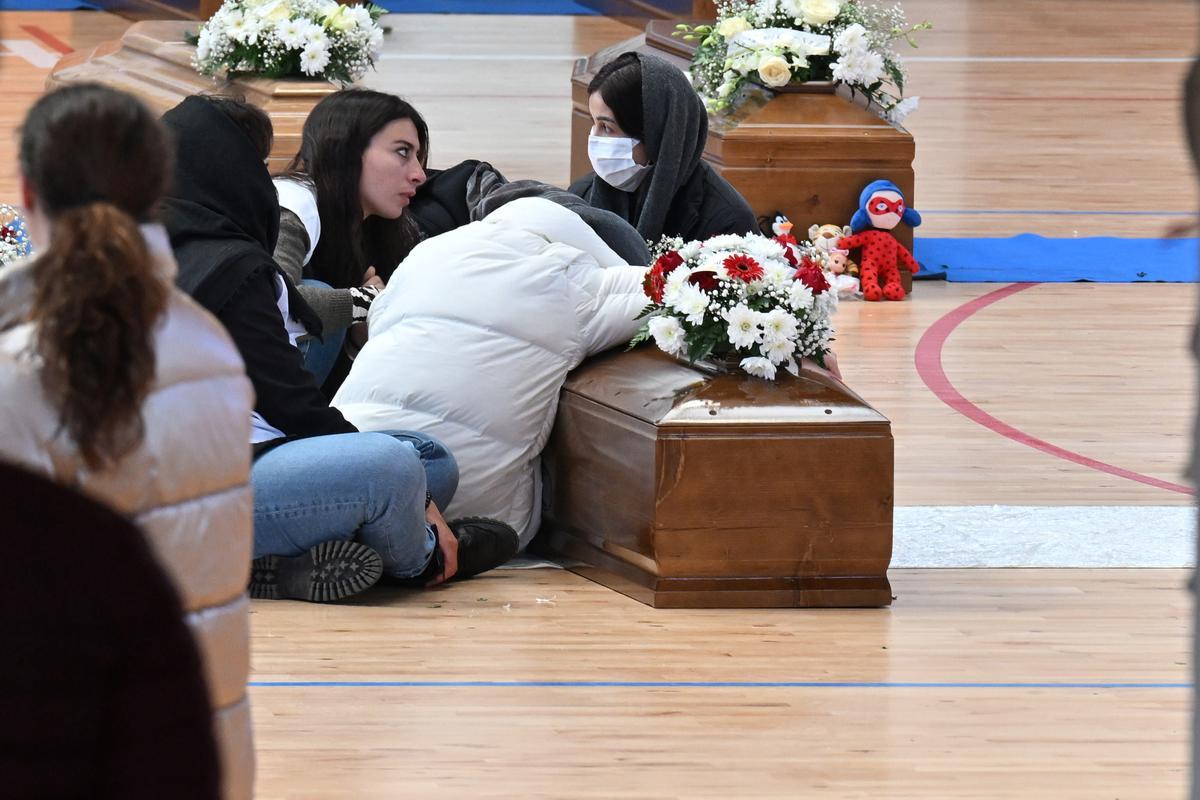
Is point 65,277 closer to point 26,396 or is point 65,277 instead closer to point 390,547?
point 26,396

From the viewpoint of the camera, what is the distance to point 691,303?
4.07 m

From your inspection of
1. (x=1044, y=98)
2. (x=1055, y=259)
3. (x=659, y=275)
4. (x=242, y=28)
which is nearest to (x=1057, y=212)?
(x=1055, y=259)

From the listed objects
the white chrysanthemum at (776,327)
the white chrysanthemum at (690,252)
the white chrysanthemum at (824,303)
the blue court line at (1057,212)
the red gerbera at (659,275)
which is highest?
the white chrysanthemum at (690,252)

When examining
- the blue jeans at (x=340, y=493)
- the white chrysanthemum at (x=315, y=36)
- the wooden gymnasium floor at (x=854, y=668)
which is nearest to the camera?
the wooden gymnasium floor at (x=854, y=668)

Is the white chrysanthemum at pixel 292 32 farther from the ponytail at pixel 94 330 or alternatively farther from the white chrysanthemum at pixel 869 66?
the ponytail at pixel 94 330

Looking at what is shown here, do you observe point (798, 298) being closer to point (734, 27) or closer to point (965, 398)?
point (965, 398)

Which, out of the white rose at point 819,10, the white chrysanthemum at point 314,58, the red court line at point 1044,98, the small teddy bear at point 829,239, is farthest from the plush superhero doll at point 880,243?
the red court line at point 1044,98

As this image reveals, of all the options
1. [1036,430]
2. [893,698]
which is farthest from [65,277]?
[1036,430]

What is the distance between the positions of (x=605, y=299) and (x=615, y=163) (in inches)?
37.1

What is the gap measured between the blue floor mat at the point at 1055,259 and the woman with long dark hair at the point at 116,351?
6.16 metres

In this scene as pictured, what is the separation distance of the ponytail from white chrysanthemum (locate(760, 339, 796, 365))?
242cm

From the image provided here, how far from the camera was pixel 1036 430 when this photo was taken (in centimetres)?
559

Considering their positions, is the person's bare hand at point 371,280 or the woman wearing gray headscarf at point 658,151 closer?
the person's bare hand at point 371,280

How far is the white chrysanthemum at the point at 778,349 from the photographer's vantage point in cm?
408
